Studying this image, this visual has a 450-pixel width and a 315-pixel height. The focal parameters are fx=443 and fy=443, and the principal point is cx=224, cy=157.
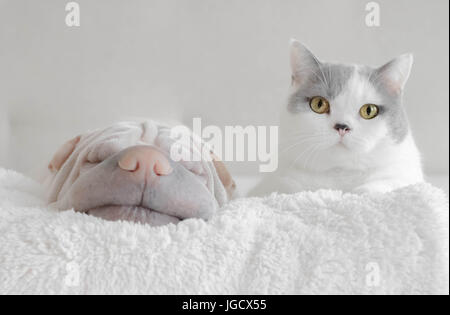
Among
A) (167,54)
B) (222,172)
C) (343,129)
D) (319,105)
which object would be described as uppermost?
(167,54)

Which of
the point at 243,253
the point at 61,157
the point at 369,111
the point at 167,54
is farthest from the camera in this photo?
the point at 167,54

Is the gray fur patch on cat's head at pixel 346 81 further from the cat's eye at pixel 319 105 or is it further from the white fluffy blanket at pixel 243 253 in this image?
the white fluffy blanket at pixel 243 253

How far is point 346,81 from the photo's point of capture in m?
1.02

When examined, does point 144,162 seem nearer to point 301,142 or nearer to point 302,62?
point 301,142

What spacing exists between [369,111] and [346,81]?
3.4 inches

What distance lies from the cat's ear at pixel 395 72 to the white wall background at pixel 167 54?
628mm

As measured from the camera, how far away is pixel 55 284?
1.82 feet

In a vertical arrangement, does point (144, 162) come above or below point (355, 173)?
below

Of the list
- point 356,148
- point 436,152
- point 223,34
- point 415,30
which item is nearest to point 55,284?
point 356,148

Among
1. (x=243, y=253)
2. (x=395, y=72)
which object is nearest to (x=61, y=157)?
(x=243, y=253)

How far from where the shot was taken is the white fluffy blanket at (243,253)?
556 millimetres

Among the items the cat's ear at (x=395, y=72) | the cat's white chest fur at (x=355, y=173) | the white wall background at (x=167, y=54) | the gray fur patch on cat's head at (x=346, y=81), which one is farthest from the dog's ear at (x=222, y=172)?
the white wall background at (x=167, y=54)

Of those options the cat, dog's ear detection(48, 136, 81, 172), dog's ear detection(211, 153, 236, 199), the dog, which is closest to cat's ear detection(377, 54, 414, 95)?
the cat

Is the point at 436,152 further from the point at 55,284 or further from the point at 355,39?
the point at 55,284
